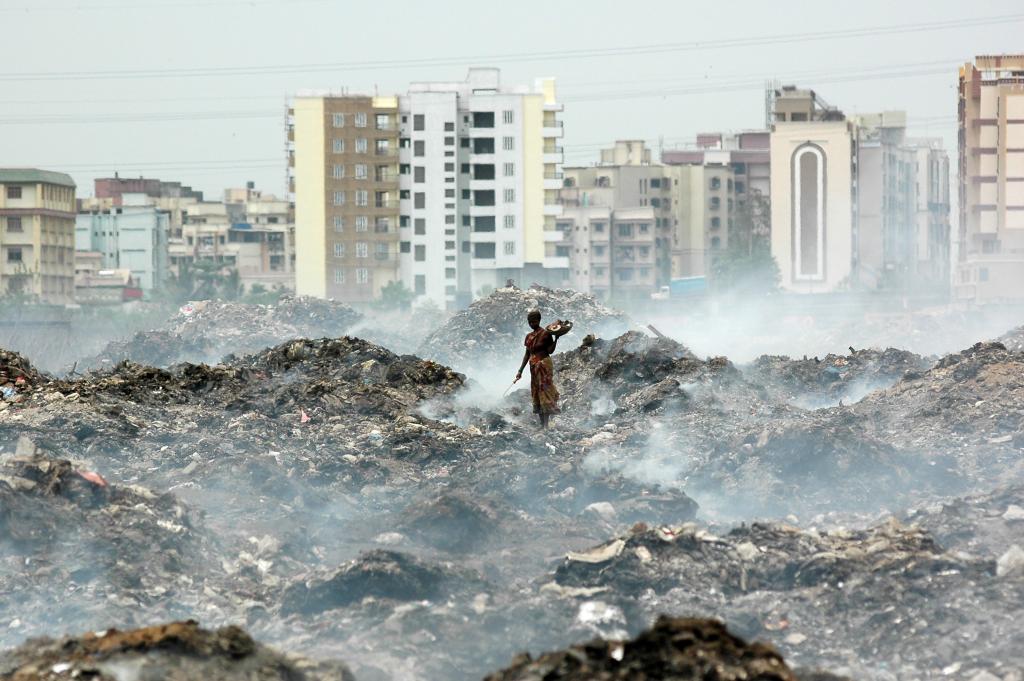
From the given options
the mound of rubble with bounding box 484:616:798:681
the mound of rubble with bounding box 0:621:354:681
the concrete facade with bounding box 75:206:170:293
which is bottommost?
the mound of rubble with bounding box 0:621:354:681

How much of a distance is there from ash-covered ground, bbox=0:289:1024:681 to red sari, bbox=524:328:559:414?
0.35 meters

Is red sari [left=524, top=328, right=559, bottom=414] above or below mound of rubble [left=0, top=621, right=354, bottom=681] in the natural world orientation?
above

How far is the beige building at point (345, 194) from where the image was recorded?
75125mm

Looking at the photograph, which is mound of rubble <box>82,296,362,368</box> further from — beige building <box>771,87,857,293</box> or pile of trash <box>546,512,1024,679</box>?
beige building <box>771,87,857,293</box>

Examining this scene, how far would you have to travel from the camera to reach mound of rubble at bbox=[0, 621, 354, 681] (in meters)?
8.46

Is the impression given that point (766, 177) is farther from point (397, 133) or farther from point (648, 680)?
point (648, 680)

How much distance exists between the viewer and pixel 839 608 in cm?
1147

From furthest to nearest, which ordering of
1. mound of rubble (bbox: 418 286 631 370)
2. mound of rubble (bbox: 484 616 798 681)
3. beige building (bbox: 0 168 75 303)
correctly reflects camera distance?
beige building (bbox: 0 168 75 303) < mound of rubble (bbox: 418 286 631 370) < mound of rubble (bbox: 484 616 798 681)

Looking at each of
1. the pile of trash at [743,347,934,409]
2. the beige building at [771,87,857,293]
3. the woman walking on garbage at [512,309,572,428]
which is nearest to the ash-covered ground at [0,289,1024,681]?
the woman walking on garbage at [512,309,572,428]

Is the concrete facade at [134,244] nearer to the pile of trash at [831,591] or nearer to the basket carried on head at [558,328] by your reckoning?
the basket carried on head at [558,328]

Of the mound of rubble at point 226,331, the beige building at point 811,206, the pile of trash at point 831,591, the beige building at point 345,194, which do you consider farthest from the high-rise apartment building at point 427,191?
the pile of trash at point 831,591

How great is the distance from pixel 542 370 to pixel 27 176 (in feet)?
185

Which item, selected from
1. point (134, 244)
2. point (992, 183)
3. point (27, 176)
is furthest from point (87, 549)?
point (134, 244)

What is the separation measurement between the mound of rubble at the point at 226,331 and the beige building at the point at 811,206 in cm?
3982
